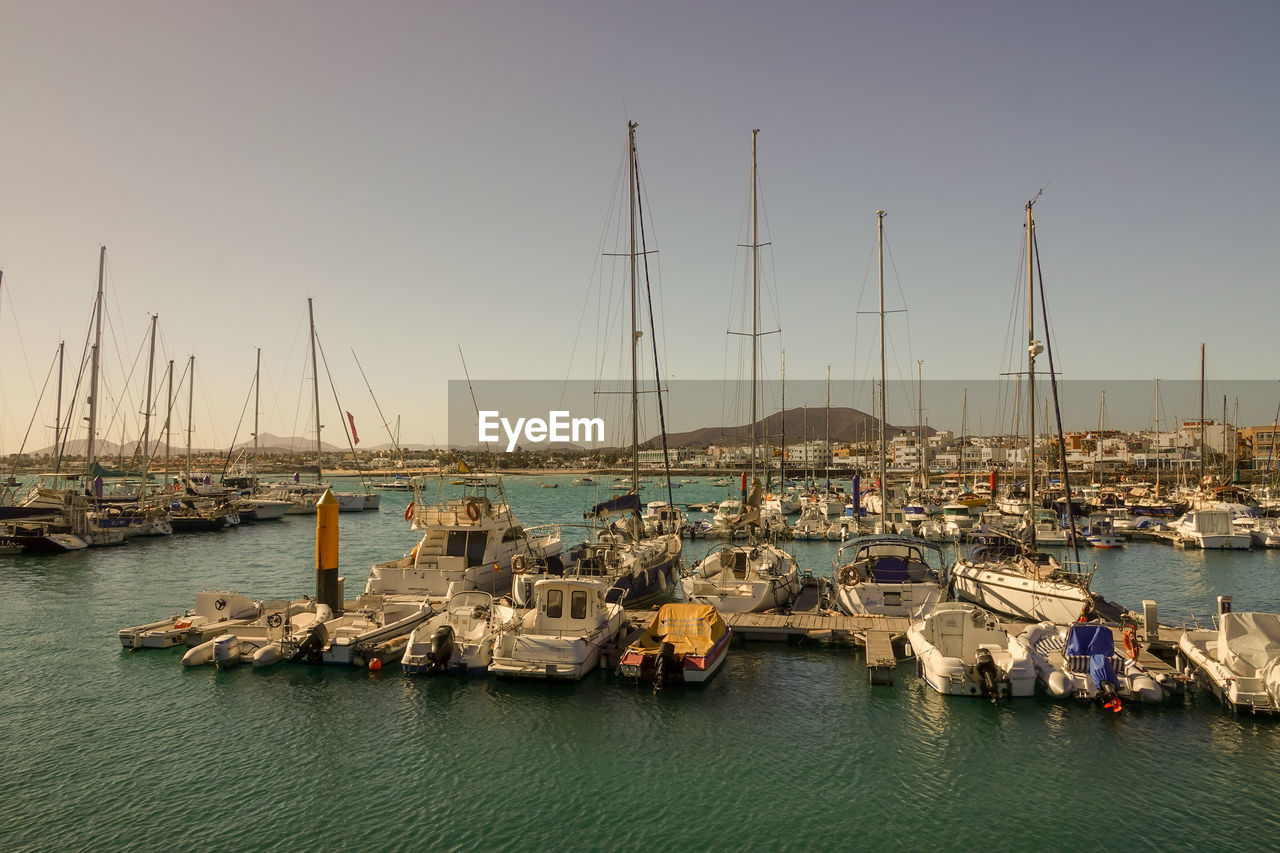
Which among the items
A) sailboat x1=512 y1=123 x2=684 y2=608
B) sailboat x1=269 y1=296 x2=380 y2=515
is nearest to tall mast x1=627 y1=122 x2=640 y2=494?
sailboat x1=512 y1=123 x2=684 y2=608

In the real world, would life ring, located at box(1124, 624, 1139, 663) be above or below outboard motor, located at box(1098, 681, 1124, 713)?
above

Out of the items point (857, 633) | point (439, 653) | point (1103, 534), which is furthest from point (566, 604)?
point (1103, 534)

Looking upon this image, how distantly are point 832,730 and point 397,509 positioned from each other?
316 feet

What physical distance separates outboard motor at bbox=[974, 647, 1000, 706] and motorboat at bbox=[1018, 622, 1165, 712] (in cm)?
131

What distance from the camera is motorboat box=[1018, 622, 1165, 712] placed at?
2034 cm

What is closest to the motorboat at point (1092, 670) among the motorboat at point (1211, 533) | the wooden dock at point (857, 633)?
the wooden dock at point (857, 633)

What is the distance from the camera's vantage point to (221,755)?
17.9m

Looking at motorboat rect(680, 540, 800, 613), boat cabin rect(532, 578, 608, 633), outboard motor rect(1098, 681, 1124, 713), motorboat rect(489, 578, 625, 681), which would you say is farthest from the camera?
motorboat rect(680, 540, 800, 613)

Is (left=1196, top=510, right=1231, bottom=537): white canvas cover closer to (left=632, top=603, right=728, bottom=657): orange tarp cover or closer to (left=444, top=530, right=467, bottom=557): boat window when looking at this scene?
(left=632, top=603, right=728, bottom=657): orange tarp cover

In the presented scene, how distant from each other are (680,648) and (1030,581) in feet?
51.4

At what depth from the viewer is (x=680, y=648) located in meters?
23.5

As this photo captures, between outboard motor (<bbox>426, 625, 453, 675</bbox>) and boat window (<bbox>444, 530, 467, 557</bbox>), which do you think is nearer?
outboard motor (<bbox>426, 625, 453, 675</bbox>)

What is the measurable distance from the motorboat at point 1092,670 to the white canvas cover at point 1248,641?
82.9 inches

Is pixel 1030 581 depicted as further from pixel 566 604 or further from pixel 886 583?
pixel 566 604
